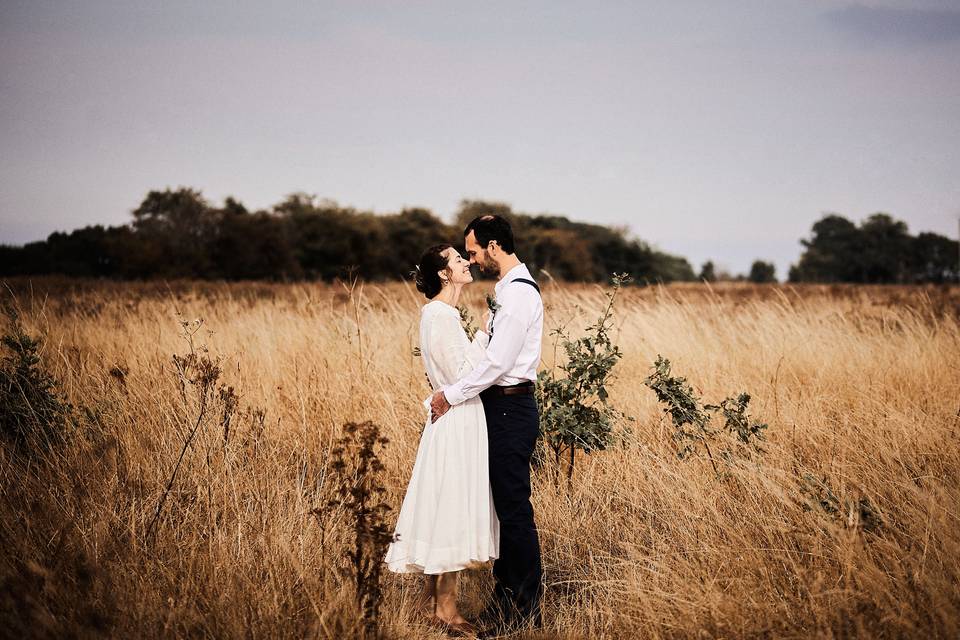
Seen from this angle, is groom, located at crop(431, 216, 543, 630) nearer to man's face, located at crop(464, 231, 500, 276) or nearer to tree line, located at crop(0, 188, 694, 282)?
man's face, located at crop(464, 231, 500, 276)

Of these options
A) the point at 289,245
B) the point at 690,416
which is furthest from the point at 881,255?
the point at 690,416

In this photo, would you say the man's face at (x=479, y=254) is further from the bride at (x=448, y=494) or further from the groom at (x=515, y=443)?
the bride at (x=448, y=494)

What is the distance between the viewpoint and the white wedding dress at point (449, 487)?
3.33 metres

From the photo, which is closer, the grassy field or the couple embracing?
the grassy field

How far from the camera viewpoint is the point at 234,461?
443cm

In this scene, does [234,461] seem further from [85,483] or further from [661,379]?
[661,379]

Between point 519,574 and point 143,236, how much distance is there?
84.1 ft

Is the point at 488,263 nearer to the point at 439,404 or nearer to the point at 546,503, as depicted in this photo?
the point at 439,404

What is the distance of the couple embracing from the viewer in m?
3.32

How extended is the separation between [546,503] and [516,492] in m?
1.11

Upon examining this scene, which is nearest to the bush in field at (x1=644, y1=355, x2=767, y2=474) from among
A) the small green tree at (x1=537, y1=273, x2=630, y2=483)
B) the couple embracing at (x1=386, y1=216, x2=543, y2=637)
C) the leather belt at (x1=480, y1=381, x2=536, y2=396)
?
the small green tree at (x1=537, y1=273, x2=630, y2=483)

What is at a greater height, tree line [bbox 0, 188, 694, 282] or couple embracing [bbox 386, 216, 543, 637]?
tree line [bbox 0, 188, 694, 282]

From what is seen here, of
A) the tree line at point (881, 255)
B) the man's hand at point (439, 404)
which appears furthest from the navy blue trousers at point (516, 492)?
the tree line at point (881, 255)

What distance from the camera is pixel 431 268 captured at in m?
3.61
